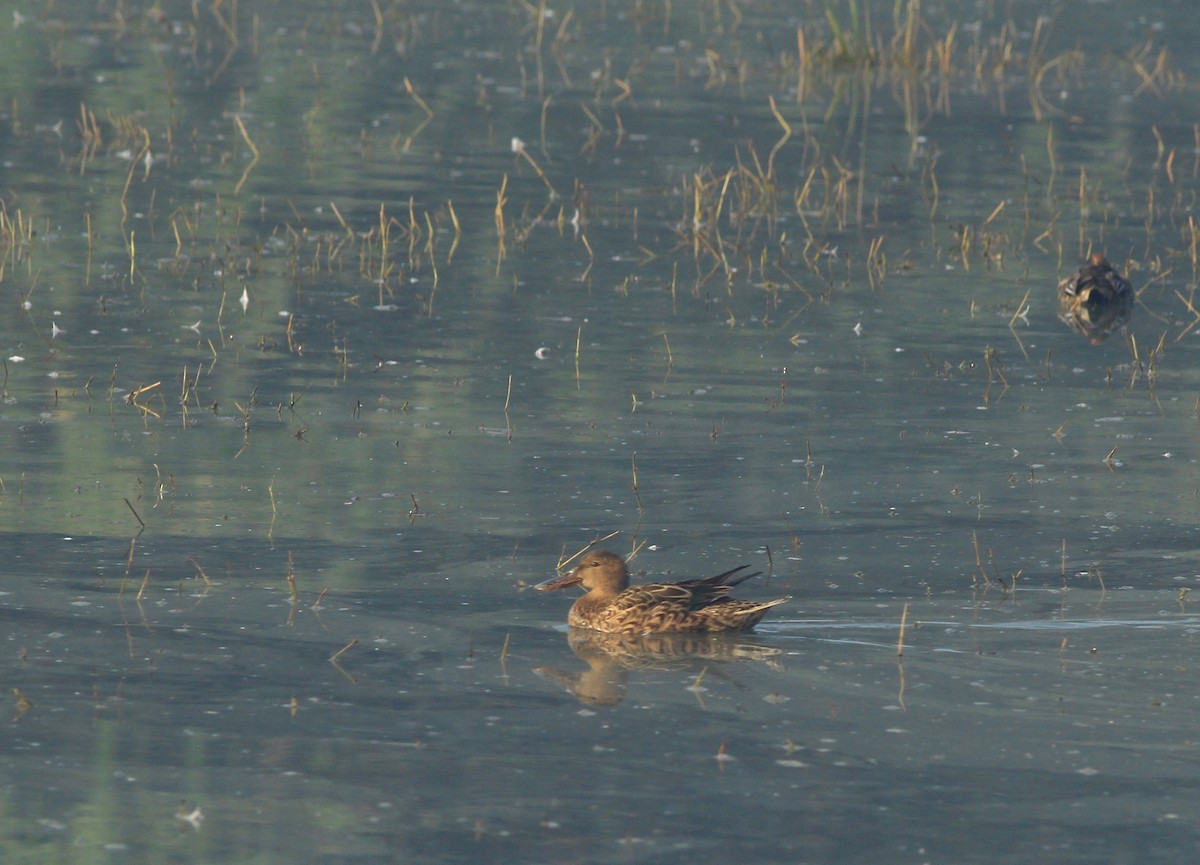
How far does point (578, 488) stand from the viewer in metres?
11.9

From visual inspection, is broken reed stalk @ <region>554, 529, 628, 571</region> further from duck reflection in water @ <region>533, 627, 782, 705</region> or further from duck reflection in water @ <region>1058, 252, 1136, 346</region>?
duck reflection in water @ <region>1058, 252, 1136, 346</region>

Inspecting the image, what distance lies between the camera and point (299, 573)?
33.3 ft

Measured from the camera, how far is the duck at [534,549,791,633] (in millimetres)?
9422

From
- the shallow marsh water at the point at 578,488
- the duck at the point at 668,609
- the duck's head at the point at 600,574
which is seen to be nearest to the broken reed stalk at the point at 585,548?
the shallow marsh water at the point at 578,488

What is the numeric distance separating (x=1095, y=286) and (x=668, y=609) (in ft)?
29.8

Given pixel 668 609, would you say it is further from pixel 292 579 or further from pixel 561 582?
pixel 292 579

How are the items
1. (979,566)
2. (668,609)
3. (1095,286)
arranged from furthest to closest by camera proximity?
(1095,286) < (979,566) < (668,609)

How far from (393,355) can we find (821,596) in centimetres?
593

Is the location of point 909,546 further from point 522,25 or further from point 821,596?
point 522,25

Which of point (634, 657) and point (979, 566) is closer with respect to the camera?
point (634, 657)

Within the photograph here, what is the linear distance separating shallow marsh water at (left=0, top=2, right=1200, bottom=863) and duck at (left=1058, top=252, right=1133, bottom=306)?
278 millimetres

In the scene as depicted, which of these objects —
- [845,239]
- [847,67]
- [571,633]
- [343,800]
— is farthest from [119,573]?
[847,67]

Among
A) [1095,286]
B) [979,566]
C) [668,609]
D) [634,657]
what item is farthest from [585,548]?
[1095,286]

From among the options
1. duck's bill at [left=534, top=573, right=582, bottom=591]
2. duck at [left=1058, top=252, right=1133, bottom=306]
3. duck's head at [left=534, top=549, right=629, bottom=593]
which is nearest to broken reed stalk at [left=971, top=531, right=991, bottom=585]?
duck's head at [left=534, top=549, right=629, bottom=593]
